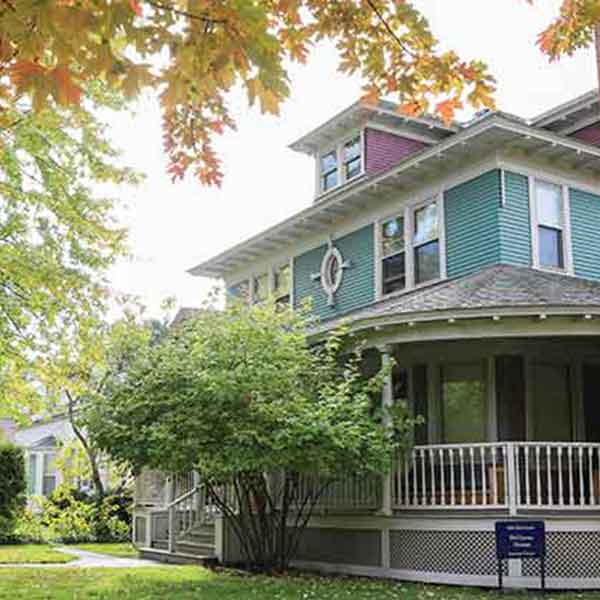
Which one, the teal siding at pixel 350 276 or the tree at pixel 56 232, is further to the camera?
the teal siding at pixel 350 276

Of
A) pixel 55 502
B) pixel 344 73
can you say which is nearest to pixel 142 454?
pixel 344 73

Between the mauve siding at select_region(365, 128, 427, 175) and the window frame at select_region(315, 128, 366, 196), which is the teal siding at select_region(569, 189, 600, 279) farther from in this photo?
the window frame at select_region(315, 128, 366, 196)

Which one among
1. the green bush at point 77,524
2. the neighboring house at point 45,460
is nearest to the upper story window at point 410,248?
the green bush at point 77,524

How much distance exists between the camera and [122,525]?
22.9 metres

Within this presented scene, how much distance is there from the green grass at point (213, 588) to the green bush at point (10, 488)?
8791 mm

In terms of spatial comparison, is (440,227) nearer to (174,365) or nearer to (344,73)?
(174,365)

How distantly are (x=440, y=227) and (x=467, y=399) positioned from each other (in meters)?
3.11

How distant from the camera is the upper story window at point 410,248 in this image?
1539 centimetres

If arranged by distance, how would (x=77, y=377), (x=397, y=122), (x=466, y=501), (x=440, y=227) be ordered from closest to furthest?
(x=466, y=501) → (x=440, y=227) → (x=77, y=377) → (x=397, y=122)

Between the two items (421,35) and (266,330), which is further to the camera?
(266,330)

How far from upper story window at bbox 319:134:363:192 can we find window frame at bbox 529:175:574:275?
433 cm

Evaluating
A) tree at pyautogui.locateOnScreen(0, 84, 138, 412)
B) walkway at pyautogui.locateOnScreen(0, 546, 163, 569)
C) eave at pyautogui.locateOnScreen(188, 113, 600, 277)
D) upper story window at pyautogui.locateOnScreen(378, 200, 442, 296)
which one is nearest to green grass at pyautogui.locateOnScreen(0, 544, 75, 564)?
walkway at pyautogui.locateOnScreen(0, 546, 163, 569)

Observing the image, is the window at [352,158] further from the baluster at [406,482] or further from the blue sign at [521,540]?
the blue sign at [521,540]

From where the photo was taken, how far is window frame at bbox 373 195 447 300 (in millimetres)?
15109
